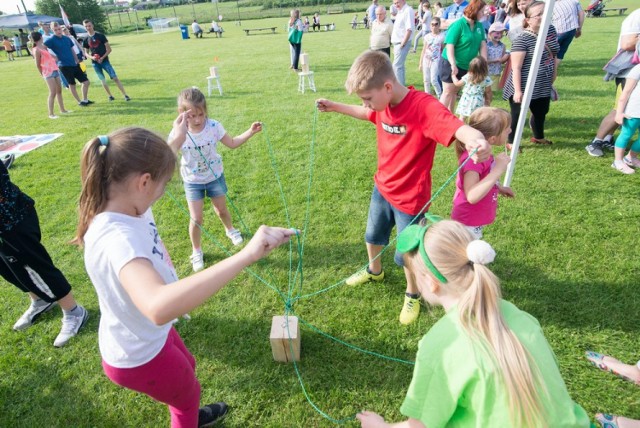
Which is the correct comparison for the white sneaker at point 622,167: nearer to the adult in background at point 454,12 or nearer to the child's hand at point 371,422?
the child's hand at point 371,422

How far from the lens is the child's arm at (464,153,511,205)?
213cm

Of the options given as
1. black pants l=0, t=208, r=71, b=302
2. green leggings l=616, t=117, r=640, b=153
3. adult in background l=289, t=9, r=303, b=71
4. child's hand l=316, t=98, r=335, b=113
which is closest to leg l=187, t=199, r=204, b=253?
black pants l=0, t=208, r=71, b=302

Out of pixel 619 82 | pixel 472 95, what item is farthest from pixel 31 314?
pixel 619 82

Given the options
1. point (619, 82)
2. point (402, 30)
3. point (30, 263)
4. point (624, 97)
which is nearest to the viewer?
point (30, 263)

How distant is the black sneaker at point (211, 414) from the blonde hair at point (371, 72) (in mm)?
2106

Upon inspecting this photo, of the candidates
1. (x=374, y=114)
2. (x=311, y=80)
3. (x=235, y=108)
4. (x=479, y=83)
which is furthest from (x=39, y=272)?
(x=311, y=80)

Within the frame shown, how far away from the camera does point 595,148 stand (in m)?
5.01

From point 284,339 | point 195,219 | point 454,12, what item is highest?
point 454,12

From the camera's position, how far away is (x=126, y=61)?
18.0m

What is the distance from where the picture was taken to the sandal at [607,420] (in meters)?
2.03

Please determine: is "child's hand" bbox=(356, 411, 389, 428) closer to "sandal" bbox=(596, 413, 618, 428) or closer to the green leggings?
"sandal" bbox=(596, 413, 618, 428)

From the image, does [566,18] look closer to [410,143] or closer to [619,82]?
[619,82]

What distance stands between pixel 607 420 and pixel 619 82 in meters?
4.68

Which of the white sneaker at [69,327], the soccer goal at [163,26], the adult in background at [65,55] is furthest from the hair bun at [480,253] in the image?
the soccer goal at [163,26]
